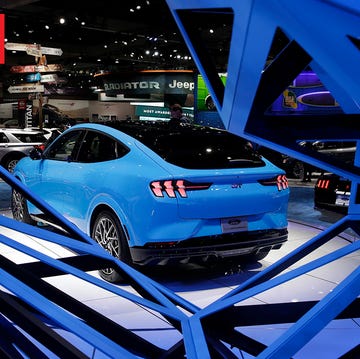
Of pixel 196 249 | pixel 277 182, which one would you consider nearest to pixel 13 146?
pixel 277 182

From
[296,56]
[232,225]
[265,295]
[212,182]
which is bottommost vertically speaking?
[265,295]

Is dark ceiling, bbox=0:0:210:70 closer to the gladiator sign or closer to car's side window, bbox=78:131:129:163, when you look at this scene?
the gladiator sign

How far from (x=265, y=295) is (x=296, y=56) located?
10.3ft

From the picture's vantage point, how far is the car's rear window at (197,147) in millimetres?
4672

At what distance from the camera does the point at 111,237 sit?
4.87 metres

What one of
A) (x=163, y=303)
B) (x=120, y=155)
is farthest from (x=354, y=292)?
(x=120, y=155)

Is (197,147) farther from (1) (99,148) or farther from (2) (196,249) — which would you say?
(1) (99,148)

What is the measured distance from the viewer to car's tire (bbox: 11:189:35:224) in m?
6.90

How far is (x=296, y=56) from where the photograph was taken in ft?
5.45

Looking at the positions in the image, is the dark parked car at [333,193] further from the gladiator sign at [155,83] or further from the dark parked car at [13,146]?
the gladiator sign at [155,83]

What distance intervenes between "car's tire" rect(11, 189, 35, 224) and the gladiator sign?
17763 millimetres

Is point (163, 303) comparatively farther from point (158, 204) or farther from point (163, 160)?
point (163, 160)

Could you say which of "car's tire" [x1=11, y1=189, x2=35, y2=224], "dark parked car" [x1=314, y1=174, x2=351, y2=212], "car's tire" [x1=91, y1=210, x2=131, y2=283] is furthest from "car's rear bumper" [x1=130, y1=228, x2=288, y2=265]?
"dark parked car" [x1=314, y1=174, x2=351, y2=212]

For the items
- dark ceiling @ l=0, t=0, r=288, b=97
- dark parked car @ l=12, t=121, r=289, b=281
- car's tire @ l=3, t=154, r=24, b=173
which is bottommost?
car's tire @ l=3, t=154, r=24, b=173
